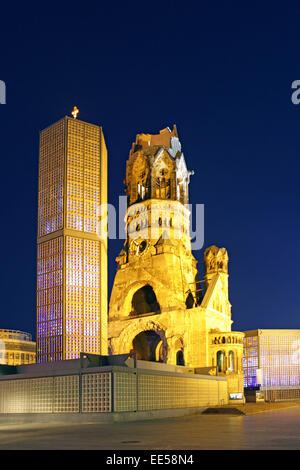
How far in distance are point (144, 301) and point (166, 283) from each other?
787 cm

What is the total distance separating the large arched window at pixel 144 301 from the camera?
75.8 meters

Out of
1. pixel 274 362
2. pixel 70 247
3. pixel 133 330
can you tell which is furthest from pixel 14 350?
pixel 70 247

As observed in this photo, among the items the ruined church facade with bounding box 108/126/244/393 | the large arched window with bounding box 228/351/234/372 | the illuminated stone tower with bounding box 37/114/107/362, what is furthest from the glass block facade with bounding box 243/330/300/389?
the illuminated stone tower with bounding box 37/114/107/362

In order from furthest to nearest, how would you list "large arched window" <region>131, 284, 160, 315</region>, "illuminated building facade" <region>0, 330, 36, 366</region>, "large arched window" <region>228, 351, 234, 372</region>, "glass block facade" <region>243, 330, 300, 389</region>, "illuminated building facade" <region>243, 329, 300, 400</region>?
"illuminated building facade" <region>0, 330, 36, 366</region>
"glass block facade" <region>243, 330, 300, 389</region>
"illuminated building facade" <region>243, 329, 300, 400</region>
"large arched window" <region>131, 284, 160, 315</region>
"large arched window" <region>228, 351, 234, 372</region>

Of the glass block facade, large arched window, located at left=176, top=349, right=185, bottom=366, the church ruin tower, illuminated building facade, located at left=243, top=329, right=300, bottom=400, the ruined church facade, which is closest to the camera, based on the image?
the ruined church facade

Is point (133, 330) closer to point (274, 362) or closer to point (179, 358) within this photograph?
point (179, 358)

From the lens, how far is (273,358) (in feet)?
270

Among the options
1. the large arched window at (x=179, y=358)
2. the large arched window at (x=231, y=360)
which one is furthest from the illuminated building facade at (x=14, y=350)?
the large arched window at (x=231, y=360)

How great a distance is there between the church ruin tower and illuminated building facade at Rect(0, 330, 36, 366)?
1141 inches

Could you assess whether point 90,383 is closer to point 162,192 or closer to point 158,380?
point 158,380

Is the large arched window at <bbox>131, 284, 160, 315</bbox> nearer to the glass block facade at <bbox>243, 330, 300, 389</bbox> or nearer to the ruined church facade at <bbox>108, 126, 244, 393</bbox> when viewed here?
the ruined church facade at <bbox>108, 126, 244, 393</bbox>

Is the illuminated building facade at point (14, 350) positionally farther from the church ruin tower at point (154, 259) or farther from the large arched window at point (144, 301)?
the church ruin tower at point (154, 259)

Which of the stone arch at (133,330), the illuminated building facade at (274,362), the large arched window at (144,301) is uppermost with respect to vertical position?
the large arched window at (144,301)

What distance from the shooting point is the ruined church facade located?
65.4 metres
